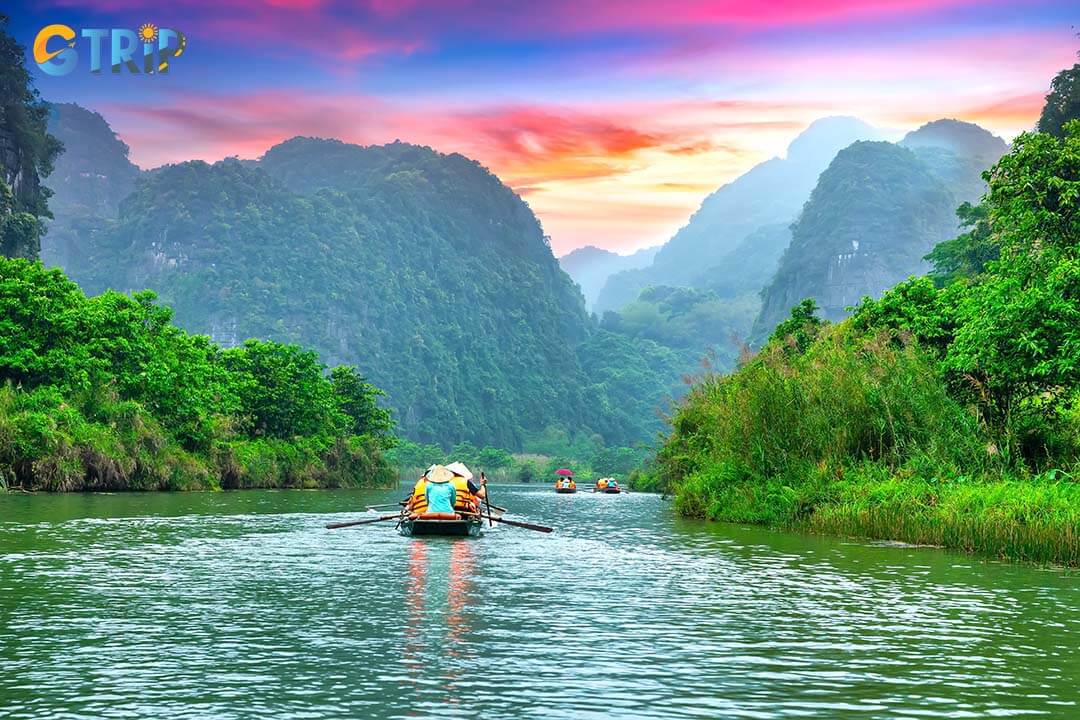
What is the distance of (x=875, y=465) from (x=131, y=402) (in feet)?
167

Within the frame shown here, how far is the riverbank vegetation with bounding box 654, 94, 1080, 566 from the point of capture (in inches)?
1256

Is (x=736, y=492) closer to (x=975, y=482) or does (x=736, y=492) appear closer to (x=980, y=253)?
(x=975, y=482)

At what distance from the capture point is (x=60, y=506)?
4806 centimetres

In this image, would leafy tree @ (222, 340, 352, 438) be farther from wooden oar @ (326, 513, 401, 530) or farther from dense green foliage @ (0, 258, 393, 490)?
wooden oar @ (326, 513, 401, 530)

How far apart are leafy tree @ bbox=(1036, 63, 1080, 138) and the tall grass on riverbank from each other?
69121 mm

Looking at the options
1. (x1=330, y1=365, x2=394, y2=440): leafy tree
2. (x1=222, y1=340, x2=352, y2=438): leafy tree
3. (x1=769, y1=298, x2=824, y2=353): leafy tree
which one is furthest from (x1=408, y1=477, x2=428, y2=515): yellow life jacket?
(x1=330, y1=365, x2=394, y2=440): leafy tree

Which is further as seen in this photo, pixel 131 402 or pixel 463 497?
pixel 131 402

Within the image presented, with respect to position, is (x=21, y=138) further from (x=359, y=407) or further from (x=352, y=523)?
(x=352, y=523)

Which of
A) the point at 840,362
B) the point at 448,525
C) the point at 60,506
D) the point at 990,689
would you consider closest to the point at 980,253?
the point at 840,362

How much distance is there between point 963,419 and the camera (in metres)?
37.6

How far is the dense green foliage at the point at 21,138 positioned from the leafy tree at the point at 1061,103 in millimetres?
108688

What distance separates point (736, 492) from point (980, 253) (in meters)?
60.1

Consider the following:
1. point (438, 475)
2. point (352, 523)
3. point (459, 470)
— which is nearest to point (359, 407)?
point (459, 470)

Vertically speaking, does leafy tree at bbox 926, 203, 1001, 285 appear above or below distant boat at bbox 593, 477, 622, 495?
above
